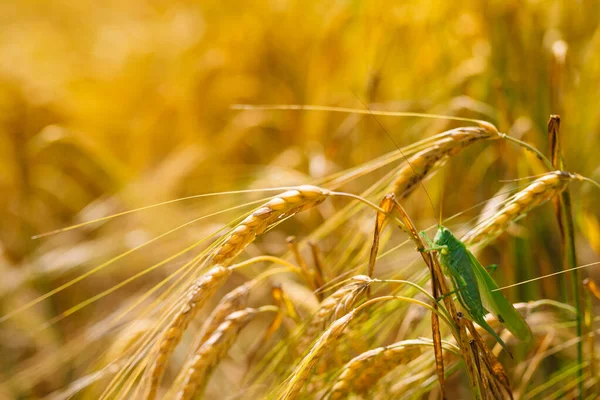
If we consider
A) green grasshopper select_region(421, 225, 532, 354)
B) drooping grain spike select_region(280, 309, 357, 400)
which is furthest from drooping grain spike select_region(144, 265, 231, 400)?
green grasshopper select_region(421, 225, 532, 354)

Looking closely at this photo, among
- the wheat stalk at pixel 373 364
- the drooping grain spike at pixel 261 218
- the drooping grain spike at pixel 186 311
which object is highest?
the drooping grain spike at pixel 261 218

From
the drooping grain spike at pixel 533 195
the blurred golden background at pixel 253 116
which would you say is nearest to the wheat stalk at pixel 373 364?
the drooping grain spike at pixel 533 195

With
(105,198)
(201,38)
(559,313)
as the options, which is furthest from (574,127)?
(201,38)

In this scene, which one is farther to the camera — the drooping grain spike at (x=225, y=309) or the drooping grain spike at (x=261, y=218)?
the drooping grain spike at (x=225, y=309)

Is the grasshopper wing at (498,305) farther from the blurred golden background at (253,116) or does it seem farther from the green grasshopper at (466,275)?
the blurred golden background at (253,116)

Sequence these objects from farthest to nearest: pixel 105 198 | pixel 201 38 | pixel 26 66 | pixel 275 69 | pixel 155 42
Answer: pixel 155 42
pixel 26 66
pixel 201 38
pixel 275 69
pixel 105 198

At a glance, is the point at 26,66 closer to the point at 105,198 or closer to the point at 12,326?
the point at 105,198

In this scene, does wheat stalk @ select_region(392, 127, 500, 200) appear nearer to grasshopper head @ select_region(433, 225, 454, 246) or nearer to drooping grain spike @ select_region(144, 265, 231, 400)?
grasshopper head @ select_region(433, 225, 454, 246)
